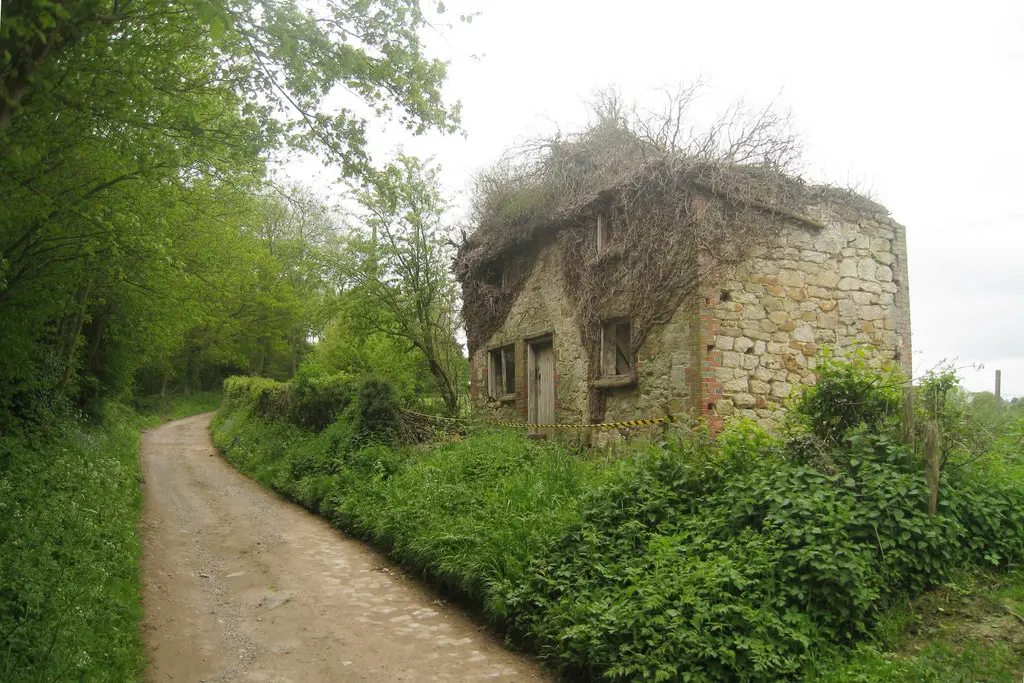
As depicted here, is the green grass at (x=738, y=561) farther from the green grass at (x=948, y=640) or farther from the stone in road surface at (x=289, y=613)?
the stone in road surface at (x=289, y=613)

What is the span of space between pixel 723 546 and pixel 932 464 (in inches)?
67.2

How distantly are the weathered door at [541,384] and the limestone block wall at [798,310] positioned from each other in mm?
3979

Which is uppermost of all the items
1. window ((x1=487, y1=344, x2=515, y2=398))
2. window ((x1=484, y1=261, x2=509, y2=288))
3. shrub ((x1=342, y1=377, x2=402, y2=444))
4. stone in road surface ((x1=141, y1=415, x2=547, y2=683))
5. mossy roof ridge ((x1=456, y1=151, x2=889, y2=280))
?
mossy roof ridge ((x1=456, y1=151, x2=889, y2=280))

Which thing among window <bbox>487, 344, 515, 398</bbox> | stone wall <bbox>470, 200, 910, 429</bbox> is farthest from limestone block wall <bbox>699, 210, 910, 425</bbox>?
window <bbox>487, 344, 515, 398</bbox>

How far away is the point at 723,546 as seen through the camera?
5.36 m

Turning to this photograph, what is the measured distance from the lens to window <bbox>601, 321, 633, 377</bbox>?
37.3ft

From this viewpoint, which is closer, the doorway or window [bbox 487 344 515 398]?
the doorway

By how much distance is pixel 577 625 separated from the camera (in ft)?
17.1

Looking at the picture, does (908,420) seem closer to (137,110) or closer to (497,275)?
(137,110)

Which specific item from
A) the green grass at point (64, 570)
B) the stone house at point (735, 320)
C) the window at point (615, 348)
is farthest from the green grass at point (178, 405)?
the window at point (615, 348)

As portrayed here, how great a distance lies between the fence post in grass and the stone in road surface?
131 inches

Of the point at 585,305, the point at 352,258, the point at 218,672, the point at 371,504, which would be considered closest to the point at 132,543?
the point at 371,504

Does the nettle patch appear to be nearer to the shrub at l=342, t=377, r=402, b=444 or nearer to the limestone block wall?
the limestone block wall

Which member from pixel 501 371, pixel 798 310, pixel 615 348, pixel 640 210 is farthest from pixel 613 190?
pixel 501 371
